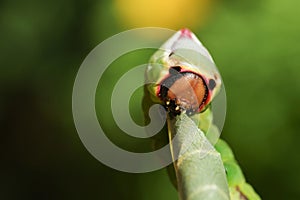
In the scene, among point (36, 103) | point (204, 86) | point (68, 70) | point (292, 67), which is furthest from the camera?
point (36, 103)

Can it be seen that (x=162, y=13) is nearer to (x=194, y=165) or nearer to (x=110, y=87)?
(x=110, y=87)

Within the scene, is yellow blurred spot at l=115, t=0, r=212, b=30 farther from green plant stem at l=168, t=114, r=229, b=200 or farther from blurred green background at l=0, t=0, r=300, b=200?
green plant stem at l=168, t=114, r=229, b=200

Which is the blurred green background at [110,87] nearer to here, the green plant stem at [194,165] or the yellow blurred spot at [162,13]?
the yellow blurred spot at [162,13]

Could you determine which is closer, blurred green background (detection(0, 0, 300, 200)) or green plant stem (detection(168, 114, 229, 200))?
green plant stem (detection(168, 114, 229, 200))

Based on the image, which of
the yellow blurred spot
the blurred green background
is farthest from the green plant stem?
the yellow blurred spot

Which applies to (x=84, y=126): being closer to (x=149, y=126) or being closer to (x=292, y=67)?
(x=292, y=67)

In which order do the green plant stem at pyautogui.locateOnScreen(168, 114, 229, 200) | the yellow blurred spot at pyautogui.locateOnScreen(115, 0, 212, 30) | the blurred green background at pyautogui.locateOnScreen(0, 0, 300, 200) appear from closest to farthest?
the green plant stem at pyautogui.locateOnScreen(168, 114, 229, 200)
the blurred green background at pyautogui.locateOnScreen(0, 0, 300, 200)
the yellow blurred spot at pyautogui.locateOnScreen(115, 0, 212, 30)

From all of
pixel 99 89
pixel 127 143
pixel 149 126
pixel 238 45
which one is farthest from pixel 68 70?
pixel 149 126

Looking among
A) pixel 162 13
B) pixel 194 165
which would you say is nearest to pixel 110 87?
pixel 162 13
